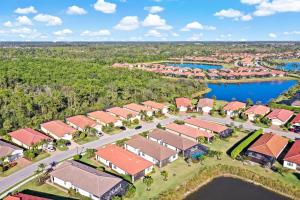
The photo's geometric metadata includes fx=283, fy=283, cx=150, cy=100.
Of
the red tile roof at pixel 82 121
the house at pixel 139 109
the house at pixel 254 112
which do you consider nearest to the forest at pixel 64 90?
the red tile roof at pixel 82 121

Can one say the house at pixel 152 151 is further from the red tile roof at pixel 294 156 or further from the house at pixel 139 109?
the house at pixel 139 109

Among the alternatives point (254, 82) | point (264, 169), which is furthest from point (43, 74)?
point (254, 82)

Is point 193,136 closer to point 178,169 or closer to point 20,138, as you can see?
point 178,169

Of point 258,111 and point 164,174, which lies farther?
point 258,111

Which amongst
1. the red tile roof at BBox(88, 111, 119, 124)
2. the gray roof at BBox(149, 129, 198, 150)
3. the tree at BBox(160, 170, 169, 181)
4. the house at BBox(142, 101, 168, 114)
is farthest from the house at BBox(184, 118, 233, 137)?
the tree at BBox(160, 170, 169, 181)

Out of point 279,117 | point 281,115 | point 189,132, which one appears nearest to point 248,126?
point 279,117

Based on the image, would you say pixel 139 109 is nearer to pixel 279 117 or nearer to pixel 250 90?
pixel 279 117
